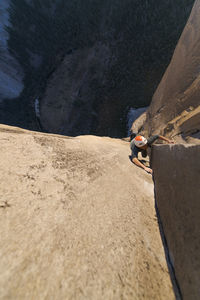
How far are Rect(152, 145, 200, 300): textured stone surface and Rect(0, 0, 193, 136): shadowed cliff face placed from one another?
14.8ft

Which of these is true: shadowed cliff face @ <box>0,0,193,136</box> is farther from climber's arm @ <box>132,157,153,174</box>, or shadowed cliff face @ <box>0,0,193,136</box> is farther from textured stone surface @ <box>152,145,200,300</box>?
textured stone surface @ <box>152,145,200,300</box>

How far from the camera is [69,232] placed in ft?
2.63

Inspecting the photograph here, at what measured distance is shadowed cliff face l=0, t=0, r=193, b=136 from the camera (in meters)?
4.99

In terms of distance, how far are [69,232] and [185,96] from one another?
2298mm

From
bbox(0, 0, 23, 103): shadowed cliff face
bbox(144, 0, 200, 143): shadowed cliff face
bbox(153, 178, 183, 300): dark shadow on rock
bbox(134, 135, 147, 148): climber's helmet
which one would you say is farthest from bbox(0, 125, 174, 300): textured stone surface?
bbox(0, 0, 23, 103): shadowed cliff face

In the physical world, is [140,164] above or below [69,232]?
above

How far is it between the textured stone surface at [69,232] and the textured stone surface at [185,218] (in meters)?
0.12

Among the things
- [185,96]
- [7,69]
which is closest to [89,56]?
[7,69]

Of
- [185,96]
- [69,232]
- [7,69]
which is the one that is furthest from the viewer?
[7,69]

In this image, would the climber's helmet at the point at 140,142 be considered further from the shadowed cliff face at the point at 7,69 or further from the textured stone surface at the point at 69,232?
the shadowed cliff face at the point at 7,69

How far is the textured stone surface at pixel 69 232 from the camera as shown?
0.62m

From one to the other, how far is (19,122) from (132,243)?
27.8 ft

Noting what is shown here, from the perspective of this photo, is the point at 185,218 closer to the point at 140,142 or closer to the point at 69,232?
the point at 69,232

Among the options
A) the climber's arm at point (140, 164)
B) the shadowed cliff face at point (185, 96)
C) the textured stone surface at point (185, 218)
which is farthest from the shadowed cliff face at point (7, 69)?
the textured stone surface at point (185, 218)
